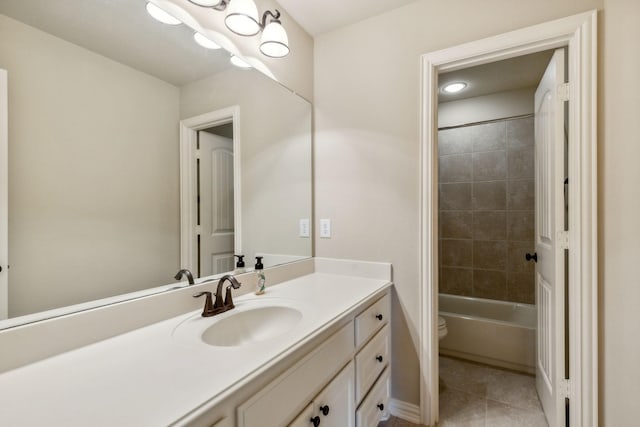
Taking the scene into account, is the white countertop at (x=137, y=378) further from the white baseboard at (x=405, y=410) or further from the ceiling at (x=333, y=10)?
the ceiling at (x=333, y=10)

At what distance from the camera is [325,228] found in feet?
6.15

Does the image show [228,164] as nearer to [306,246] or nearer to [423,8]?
[306,246]

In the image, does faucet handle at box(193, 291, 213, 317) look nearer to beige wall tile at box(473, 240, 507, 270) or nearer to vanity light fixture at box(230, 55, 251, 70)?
vanity light fixture at box(230, 55, 251, 70)

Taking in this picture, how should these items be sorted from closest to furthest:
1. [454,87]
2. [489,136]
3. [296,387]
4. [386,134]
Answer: [296,387] < [386,134] < [454,87] < [489,136]

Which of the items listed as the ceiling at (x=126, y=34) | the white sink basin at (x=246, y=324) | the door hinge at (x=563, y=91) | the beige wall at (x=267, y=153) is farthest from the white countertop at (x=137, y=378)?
the door hinge at (x=563, y=91)

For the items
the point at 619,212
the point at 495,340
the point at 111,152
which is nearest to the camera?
the point at 111,152

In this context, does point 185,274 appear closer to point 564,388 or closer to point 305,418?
point 305,418

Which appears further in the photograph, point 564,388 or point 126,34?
point 564,388

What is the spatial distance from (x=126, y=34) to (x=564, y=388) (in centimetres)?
241

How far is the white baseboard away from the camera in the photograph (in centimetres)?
158

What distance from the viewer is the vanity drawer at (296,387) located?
2.29 ft

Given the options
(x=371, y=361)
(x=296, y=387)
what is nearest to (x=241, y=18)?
(x=296, y=387)

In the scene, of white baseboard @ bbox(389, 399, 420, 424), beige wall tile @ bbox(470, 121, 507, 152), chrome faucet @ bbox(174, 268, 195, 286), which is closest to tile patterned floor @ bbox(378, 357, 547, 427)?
white baseboard @ bbox(389, 399, 420, 424)

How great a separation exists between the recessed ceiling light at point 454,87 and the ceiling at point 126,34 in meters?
2.08
